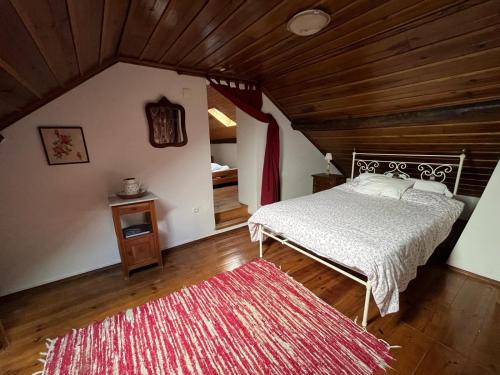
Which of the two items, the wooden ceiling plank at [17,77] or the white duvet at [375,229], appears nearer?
the wooden ceiling plank at [17,77]

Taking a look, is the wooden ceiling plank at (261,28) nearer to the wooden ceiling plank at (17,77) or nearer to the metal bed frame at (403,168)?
the wooden ceiling plank at (17,77)

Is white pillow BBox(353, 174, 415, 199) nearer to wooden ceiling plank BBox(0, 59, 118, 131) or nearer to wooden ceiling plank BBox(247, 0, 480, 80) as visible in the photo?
wooden ceiling plank BBox(247, 0, 480, 80)

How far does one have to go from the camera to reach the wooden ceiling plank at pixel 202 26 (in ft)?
4.35

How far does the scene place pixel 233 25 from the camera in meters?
1.56

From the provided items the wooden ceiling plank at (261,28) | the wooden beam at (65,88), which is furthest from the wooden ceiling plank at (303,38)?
the wooden beam at (65,88)

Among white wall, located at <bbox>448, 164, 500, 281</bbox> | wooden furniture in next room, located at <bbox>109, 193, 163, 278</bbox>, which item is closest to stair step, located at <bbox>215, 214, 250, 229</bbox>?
wooden furniture in next room, located at <bbox>109, 193, 163, 278</bbox>

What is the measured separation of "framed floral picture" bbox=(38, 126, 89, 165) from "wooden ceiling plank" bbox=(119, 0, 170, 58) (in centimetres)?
89

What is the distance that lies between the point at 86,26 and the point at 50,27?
12.1 inches

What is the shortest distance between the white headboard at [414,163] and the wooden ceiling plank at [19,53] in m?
3.52

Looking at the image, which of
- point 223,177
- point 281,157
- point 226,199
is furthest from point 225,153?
point 281,157

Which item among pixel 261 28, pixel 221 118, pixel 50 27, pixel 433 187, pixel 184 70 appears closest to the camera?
pixel 50 27

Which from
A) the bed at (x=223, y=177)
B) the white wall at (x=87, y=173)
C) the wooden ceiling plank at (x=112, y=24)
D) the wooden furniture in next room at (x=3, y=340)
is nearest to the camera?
the wooden ceiling plank at (x=112, y=24)

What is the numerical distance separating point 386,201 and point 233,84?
2388 mm

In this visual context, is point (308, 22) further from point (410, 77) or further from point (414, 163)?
point (414, 163)
